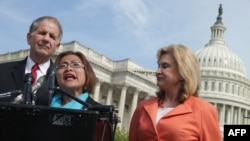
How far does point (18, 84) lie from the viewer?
175 inches

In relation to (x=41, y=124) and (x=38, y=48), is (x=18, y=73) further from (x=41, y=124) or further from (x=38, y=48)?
(x=41, y=124)

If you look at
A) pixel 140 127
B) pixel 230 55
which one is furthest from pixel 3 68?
pixel 230 55

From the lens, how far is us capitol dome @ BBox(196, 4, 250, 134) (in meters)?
113

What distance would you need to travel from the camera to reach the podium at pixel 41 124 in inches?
111

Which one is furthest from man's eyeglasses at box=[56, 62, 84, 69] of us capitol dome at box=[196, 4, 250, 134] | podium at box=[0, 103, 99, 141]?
us capitol dome at box=[196, 4, 250, 134]

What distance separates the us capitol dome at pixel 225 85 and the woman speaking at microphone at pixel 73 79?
108 m

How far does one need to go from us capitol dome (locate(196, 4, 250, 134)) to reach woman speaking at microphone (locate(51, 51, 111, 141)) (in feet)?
356

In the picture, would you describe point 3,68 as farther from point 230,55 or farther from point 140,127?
point 230,55

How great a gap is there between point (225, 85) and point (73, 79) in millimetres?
111637

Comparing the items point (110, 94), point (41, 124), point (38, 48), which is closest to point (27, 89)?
point (41, 124)

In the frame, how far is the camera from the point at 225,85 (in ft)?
373

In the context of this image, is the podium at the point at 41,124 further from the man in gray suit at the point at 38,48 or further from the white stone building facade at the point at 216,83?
the white stone building facade at the point at 216,83

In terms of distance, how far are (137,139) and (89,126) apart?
1597mm

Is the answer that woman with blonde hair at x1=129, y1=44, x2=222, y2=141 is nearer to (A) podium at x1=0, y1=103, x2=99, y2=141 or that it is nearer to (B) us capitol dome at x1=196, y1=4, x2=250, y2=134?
(A) podium at x1=0, y1=103, x2=99, y2=141
